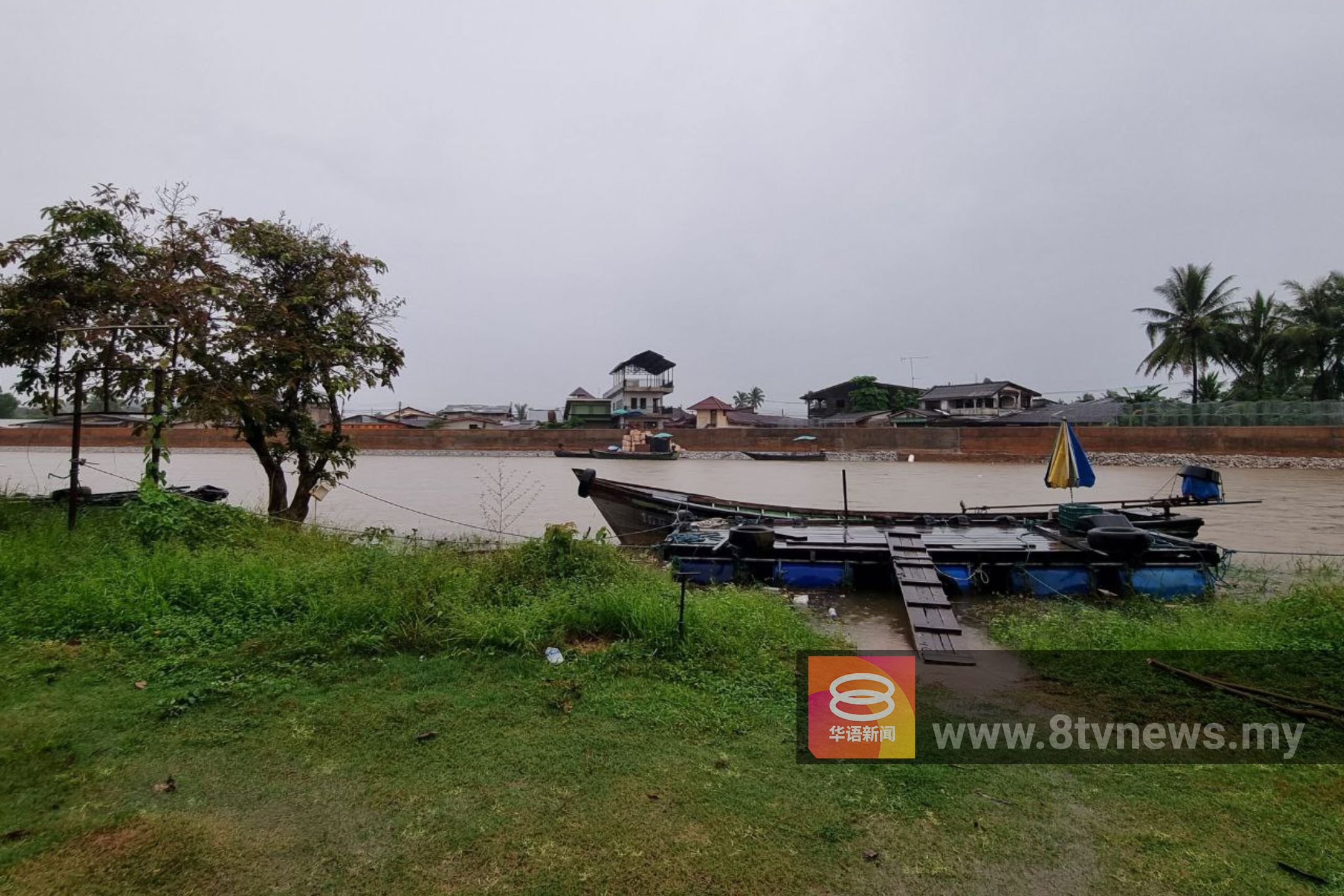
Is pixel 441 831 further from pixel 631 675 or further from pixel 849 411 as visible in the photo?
pixel 849 411

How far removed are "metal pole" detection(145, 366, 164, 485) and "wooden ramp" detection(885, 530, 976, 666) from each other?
7575 millimetres

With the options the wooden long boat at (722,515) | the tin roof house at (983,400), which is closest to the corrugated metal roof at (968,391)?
the tin roof house at (983,400)

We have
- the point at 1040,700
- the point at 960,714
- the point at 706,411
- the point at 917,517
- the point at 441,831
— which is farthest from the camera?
the point at 706,411

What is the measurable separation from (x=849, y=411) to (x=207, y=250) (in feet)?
168

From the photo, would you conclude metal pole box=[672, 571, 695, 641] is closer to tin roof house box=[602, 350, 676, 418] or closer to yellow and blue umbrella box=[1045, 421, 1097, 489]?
yellow and blue umbrella box=[1045, 421, 1097, 489]

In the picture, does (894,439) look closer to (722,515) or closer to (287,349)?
(722,515)

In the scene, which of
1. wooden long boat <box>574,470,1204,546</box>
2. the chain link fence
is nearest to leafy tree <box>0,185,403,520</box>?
wooden long boat <box>574,470,1204,546</box>

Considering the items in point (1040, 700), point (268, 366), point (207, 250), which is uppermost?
point (207, 250)

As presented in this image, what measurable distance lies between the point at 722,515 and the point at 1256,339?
3842cm

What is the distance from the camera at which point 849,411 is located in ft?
182

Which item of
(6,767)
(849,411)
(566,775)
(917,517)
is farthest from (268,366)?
(849,411)

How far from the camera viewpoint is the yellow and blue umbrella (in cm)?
903

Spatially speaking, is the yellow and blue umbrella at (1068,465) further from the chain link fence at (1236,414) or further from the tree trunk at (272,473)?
the chain link fence at (1236,414)

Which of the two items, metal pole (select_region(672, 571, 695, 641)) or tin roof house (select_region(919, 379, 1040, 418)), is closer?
metal pole (select_region(672, 571, 695, 641))
